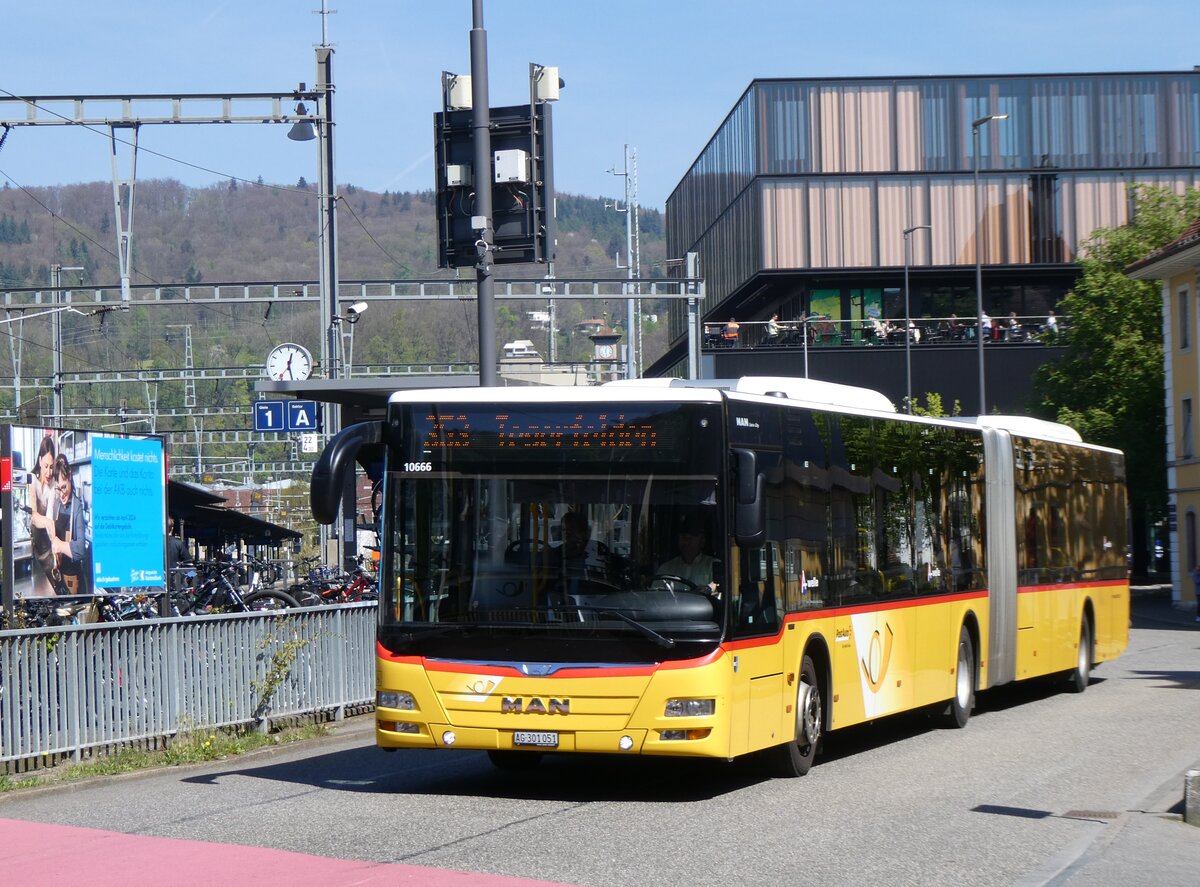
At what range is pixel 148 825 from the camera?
1022cm

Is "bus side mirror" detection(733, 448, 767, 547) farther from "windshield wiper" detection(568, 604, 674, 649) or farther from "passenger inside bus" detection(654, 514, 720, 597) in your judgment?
"windshield wiper" detection(568, 604, 674, 649)

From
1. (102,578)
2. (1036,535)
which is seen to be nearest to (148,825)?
(102,578)

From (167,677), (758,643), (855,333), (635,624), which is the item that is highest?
(855,333)

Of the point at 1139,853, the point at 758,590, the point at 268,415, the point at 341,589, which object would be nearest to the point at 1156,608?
the point at 268,415

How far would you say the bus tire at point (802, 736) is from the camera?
12336 millimetres

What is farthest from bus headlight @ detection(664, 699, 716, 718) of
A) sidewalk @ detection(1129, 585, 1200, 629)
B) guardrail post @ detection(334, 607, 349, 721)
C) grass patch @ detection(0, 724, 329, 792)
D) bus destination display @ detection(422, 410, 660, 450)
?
sidewalk @ detection(1129, 585, 1200, 629)

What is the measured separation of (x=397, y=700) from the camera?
11.4 metres

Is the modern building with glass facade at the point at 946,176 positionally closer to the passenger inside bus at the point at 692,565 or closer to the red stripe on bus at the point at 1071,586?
the red stripe on bus at the point at 1071,586

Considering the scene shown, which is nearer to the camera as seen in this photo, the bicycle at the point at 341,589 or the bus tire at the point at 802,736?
the bus tire at the point at 802,736

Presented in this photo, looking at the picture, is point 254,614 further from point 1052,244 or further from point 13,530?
point 1052,244

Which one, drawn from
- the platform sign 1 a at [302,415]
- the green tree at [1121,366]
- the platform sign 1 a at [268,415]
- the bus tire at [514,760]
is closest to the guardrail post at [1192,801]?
the bus tire at [514,760]

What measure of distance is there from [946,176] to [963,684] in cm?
5199

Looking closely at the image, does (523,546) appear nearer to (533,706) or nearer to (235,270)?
(533,706)

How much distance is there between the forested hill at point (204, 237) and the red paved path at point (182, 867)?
10812 centimetres
